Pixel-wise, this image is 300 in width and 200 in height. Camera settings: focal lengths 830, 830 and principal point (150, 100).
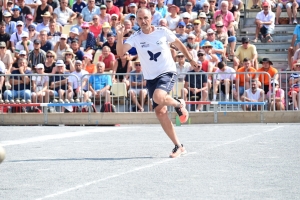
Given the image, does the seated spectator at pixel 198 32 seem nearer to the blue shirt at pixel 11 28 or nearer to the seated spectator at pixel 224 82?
the seated spectator at pixel 224 82

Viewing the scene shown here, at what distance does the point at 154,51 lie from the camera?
1202 centimetres

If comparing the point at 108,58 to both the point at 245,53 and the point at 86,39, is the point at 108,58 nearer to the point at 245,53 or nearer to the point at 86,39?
the point at 86,39

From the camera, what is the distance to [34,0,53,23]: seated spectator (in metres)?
26.1

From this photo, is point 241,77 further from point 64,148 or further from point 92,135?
point 64,148

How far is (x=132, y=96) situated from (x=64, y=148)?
26.2 feet

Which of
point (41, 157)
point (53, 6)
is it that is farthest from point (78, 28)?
point (41, 157)

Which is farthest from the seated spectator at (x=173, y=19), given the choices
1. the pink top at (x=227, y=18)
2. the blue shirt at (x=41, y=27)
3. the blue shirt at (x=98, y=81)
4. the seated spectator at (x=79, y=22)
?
the blue shirt at (x=98, y=81)

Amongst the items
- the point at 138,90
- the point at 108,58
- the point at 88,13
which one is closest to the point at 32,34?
the point at 88,13

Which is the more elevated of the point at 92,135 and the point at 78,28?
the point at 78,28

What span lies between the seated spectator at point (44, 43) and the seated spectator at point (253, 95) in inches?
248

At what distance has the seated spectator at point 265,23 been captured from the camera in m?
23.8

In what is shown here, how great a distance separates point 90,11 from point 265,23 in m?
5.57

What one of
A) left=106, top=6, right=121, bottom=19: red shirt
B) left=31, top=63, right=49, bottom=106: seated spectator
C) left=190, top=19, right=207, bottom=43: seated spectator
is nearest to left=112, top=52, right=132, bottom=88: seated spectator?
left=31, top=63, right=49, bottom=106: seated spectator

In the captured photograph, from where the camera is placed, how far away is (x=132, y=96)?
68.8ft
